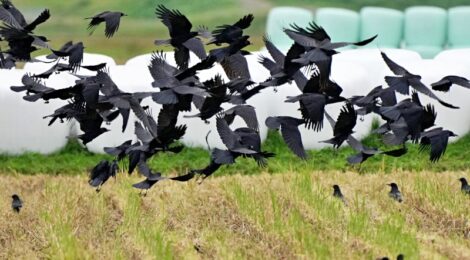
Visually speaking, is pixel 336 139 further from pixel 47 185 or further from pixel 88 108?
pixel 47 185

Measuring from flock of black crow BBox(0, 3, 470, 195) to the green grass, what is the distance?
224cm

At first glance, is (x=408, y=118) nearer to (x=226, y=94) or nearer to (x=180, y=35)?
(x=226, y=94)

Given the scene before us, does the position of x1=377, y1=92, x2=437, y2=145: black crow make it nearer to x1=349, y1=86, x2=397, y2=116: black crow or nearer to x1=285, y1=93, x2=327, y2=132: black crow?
x1=349, y1=86, x2=397, y2=116: black crow

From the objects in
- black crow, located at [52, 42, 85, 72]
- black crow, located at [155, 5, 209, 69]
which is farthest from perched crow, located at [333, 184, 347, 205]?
black crow, located at [52, 42, 85, 72]

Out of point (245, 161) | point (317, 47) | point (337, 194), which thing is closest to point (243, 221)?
point (337, 194)

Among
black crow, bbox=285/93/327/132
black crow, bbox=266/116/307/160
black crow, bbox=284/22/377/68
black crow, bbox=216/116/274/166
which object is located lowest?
black crow, bbox=216/116/274/166

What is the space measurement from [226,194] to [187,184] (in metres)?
0.22

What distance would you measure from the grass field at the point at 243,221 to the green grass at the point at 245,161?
1.20 metres

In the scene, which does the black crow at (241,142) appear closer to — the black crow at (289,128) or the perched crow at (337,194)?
the black crow at (289,128)

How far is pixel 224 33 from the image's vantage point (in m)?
2.33

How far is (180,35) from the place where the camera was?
92.5 inches

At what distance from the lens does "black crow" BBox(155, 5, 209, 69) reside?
2299mm

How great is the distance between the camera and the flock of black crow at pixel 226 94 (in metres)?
2.23

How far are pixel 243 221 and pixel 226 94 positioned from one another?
2.46 ft
